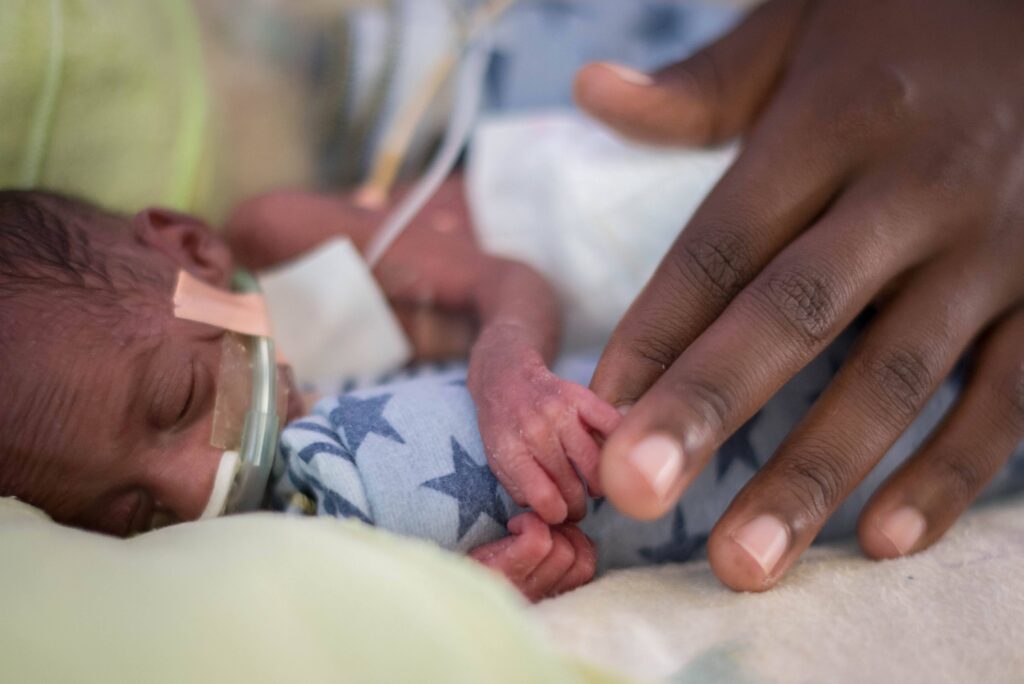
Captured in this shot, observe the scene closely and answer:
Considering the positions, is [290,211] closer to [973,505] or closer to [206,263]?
[206,263]

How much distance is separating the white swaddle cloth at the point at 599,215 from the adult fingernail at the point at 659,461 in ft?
1.61

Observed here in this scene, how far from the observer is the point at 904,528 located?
67cm

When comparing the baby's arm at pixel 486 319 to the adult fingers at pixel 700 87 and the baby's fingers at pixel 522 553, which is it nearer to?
the baby's fingers at pixel 522 553

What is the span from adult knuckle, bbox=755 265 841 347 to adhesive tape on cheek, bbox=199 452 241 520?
1.49ft

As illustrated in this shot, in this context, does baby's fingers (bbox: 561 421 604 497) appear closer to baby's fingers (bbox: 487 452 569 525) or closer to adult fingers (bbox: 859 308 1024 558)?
baby's fingers (bbox: 487 452 569 525)

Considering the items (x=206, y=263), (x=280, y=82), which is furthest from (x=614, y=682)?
(x=280, y=82)

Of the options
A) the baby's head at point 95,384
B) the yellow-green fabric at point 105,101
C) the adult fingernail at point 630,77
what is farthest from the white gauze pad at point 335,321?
the adult fingernail at point 630,77

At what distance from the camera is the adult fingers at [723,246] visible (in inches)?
26.3

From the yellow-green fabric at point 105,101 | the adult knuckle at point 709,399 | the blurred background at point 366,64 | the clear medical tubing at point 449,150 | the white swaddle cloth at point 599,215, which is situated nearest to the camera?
the adult knuckle at point 709,399

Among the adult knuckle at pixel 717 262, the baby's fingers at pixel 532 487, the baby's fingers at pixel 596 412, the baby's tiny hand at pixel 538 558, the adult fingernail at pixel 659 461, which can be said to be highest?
the adult knuckle at pixel 717 262

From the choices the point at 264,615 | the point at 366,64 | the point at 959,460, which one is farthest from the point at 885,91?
the point at 366,64

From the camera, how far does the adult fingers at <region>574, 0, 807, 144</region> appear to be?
91 centimetres

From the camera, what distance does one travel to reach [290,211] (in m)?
1.21

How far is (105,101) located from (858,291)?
85cm
